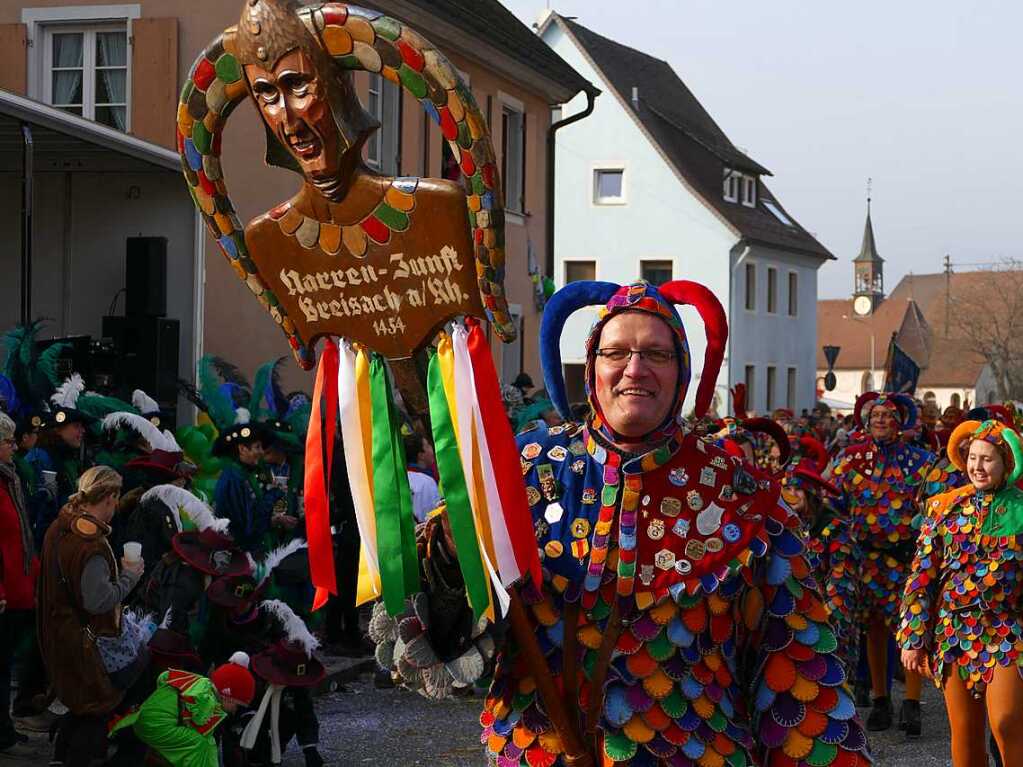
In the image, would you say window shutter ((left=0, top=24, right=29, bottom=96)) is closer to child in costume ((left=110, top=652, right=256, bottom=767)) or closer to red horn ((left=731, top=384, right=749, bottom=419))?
red horn ((left=731, top=384, right=749, bottom=419))

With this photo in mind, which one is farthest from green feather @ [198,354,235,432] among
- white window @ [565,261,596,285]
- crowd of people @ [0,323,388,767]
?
white window @ [565,261,596,285]

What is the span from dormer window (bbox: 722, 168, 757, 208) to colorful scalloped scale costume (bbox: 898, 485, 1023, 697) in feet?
115

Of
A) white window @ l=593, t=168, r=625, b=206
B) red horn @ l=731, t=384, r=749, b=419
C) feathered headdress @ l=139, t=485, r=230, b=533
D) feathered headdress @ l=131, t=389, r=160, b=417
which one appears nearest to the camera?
feathered headdress @ l=139, t=485, r=230, b=533

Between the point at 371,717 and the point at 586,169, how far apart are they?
3218 centimetres

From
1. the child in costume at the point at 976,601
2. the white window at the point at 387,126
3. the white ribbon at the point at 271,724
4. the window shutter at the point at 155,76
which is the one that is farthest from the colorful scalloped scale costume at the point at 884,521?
the window shutter at the point at 155,76

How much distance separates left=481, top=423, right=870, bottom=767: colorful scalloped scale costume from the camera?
3.31m

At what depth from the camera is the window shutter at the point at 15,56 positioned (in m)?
15.6

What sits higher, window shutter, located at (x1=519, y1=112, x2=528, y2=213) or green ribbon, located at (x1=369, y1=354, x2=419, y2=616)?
window shutter, located at (x1=519, y1=112, x2=528, y2=213)

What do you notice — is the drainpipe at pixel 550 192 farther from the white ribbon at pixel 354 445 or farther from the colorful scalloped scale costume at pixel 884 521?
the white ribbon at pixel 354 445

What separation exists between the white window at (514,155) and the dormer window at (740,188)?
20.1m

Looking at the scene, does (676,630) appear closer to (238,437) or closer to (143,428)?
(143,428)

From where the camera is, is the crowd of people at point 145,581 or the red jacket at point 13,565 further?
the red jacket at point 13,565

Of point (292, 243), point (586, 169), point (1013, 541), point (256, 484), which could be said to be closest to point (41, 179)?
point (256, 484)

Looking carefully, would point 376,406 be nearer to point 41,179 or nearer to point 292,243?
point 292,243
